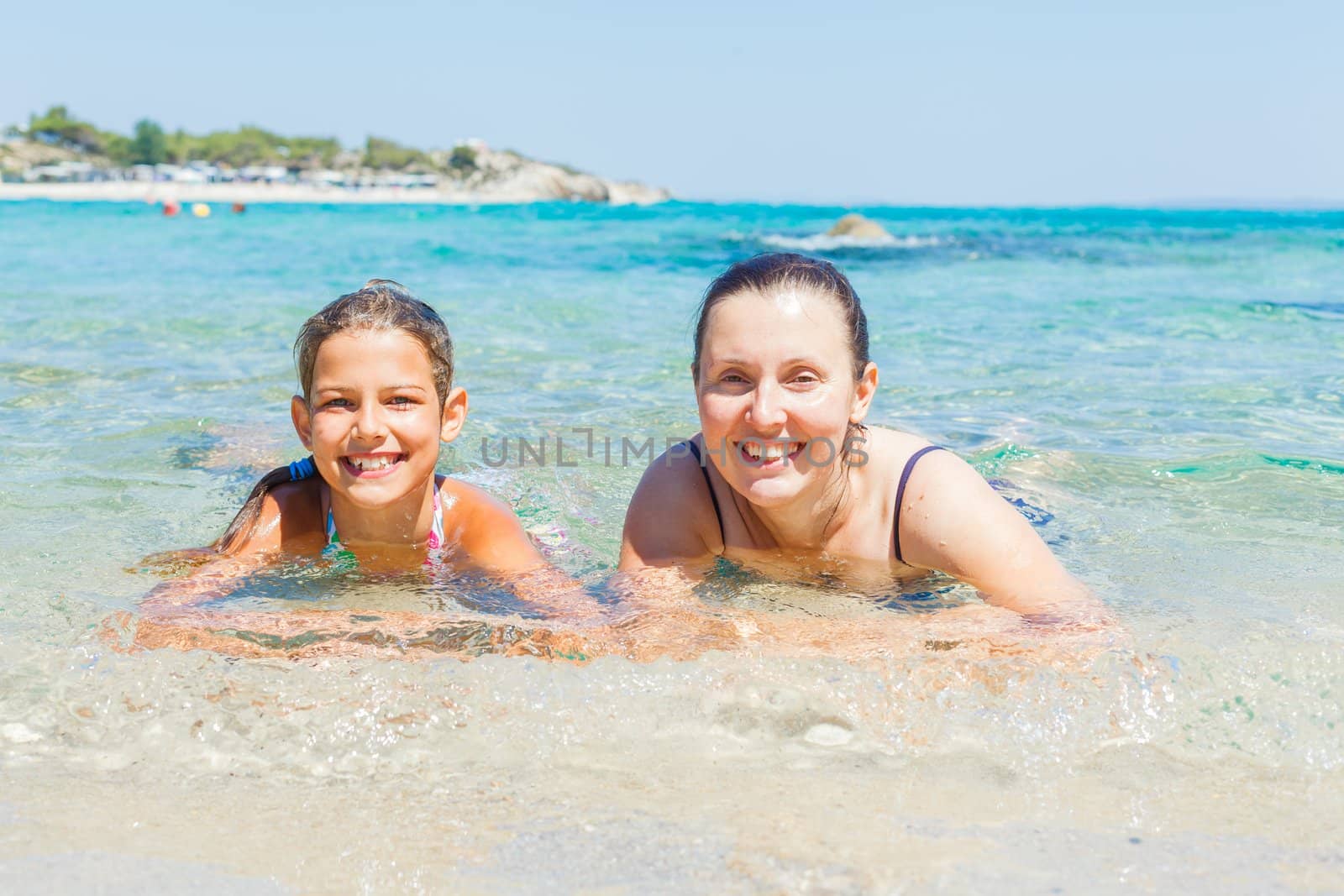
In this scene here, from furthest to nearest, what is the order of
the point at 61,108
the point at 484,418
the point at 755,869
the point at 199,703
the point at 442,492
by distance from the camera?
the point at 61,108, the point at 484,418, the point at 442,492, the point at 199,703, the point at 755,869

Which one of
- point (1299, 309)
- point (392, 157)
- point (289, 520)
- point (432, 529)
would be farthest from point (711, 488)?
point (392, 157)

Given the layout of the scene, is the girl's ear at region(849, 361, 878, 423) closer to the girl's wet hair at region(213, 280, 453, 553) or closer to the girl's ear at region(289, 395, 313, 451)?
the girl's wet hair at region(213, 280, 453, 553)

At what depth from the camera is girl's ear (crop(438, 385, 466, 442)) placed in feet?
12.3

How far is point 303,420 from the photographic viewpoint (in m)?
3.57

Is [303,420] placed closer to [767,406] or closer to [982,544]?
[767,406]

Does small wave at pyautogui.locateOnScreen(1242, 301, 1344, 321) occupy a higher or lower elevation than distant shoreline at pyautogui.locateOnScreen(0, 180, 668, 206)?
lower

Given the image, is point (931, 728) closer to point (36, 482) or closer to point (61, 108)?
point (36, 482)

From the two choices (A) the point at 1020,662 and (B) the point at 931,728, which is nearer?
(B) the point at 931,728

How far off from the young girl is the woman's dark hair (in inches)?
35.6

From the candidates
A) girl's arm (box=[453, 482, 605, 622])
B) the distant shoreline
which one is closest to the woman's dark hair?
girl's arm (box=[453, 482, 605, 622])

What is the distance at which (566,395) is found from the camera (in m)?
7.38

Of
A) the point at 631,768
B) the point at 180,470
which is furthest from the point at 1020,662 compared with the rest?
the point at 180,470

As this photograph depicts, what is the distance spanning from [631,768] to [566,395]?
5.08 metres

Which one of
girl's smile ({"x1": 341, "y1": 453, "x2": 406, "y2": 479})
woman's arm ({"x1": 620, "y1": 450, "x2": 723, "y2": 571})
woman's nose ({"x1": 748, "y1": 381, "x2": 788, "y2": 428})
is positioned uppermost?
woman's nose ({"x1": 748, "y1": 381, "x2": 788, "y2": 428})
